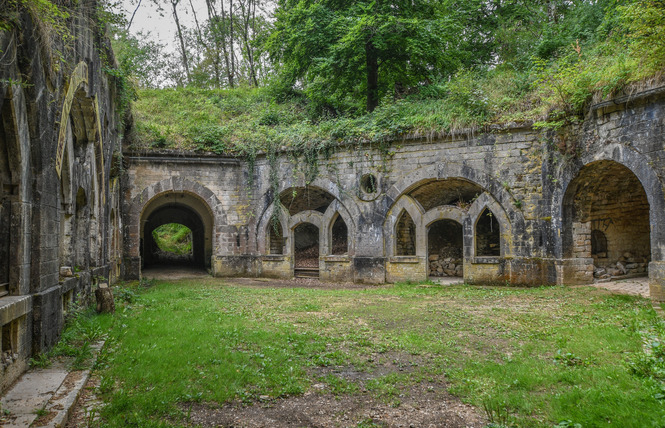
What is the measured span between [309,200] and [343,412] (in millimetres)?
12189

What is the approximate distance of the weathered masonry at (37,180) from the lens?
171 inches

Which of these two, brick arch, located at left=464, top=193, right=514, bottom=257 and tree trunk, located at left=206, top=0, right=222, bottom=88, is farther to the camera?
tree trunk, located at left=206, top=0, right=222, bottom=88

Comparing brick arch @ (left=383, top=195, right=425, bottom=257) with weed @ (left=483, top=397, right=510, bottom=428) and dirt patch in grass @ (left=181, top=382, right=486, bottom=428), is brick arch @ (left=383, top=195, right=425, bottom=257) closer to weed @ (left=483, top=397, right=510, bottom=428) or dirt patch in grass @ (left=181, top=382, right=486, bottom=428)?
dirt patch in grass @ (left=181, top=382, right=486, bottom=428)

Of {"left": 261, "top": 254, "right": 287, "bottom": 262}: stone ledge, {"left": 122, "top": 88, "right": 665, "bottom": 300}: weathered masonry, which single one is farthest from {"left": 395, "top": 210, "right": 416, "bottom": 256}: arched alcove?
{"left": 261, "top": 254, "right": 287, "bottom": 262}: stone ledge

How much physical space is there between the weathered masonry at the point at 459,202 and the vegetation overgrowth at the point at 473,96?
1.48 feet

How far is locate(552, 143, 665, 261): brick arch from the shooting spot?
27.3ft

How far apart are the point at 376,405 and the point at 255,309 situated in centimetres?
481

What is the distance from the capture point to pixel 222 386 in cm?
439

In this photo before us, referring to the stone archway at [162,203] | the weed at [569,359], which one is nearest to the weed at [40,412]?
the weed at [569,359]

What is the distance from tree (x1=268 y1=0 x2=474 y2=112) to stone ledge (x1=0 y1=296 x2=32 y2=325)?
38.9 feet

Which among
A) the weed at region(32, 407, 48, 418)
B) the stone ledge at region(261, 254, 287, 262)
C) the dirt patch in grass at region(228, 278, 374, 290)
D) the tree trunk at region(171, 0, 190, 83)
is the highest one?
the tree trunk at region(171, 0, 190, 83)

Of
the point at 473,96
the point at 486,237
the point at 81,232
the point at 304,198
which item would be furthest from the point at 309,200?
the point at 81,232

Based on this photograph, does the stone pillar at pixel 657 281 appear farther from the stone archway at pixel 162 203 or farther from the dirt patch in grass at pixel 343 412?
the stone archway at pixel 162 203

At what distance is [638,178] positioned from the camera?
884cm
